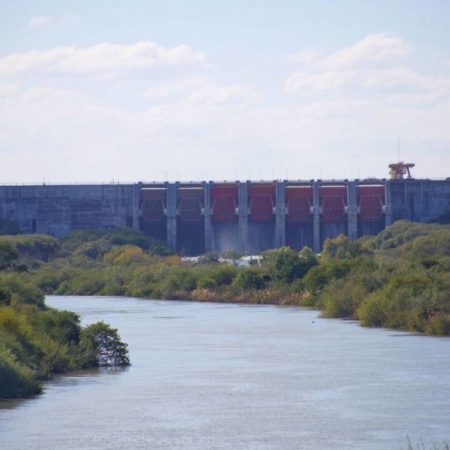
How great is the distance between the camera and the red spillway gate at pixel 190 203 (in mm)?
109562

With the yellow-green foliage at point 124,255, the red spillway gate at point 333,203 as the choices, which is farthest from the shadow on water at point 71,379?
the red spillway gate at point 333,203

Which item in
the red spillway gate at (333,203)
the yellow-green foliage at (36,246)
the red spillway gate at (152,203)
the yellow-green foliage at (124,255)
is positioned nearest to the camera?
the yellow-green foliage at (36,246)

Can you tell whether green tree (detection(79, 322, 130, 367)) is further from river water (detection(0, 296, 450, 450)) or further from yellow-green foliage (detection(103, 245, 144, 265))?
yellow-green foliage (detection(103, 245, 144, 265))

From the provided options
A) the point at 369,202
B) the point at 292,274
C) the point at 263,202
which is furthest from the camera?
the point at 263,202

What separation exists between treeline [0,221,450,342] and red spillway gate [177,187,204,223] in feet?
17.0

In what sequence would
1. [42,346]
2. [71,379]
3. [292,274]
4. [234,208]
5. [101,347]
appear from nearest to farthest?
[71,379] → [42,346] → [101,347] → [292,274] → [234,208]

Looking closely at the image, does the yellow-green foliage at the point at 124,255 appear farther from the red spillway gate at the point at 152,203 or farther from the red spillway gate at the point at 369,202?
the red spillway gate at the point at 369,202

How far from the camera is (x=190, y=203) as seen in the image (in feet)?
361

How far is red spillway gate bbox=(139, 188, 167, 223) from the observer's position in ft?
361

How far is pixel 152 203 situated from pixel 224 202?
5.38 meters

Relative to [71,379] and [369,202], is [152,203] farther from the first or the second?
[71,379]

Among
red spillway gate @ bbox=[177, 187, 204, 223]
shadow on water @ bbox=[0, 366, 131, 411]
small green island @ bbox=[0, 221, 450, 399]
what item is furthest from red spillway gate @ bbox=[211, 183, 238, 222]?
shadow on water @ bbox=[0, 366, 131, 411]

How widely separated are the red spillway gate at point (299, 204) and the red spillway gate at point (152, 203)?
9.12 m

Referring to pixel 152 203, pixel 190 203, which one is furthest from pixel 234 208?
pixel 152 203
